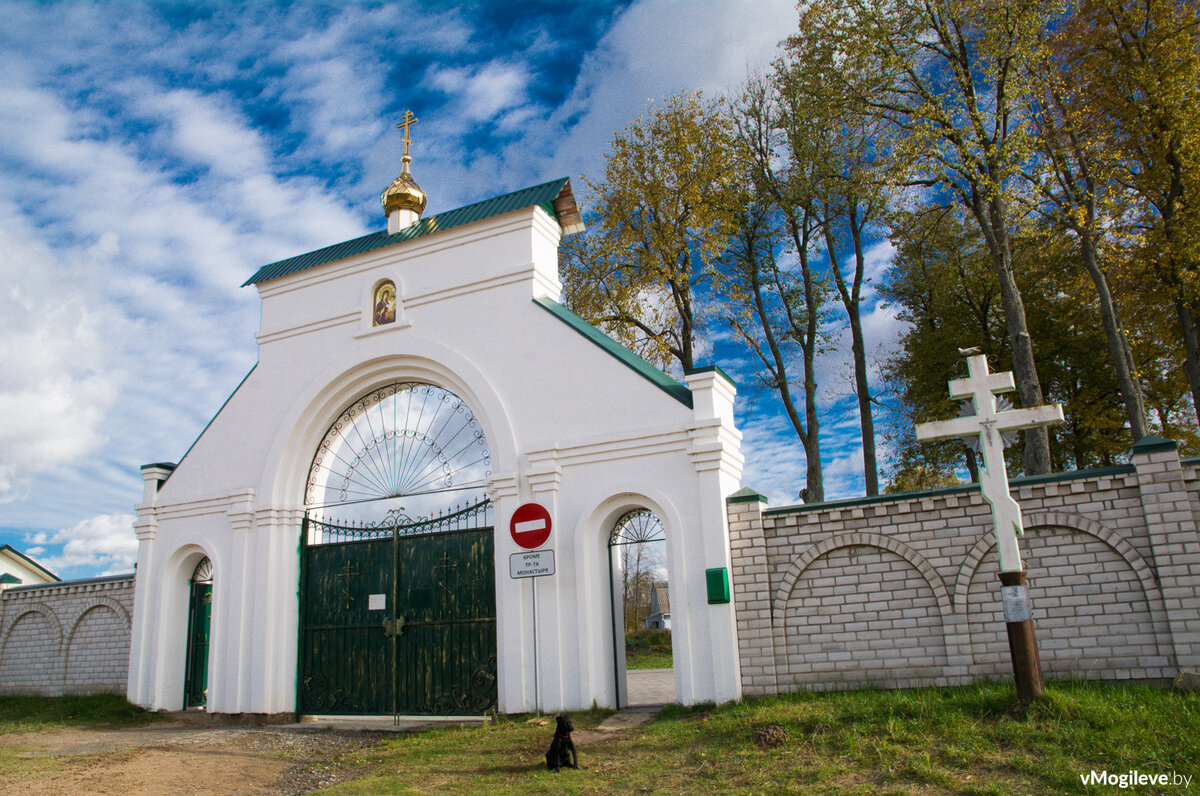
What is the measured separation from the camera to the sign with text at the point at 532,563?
9.20 meters

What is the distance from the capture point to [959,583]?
8.54 meters

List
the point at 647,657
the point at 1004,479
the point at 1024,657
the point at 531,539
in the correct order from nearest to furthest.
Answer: the point at 1024,657 → the point at 1004,479 → the point at 531,539 → the point at 647,657

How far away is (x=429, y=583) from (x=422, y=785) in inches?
176

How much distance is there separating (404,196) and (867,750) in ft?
34.2

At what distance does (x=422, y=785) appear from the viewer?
22.0 feet

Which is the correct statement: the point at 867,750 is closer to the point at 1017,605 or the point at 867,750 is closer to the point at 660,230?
the point at 1017,605

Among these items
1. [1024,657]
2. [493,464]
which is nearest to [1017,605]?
[1024,657]

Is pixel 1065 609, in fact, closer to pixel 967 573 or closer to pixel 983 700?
pixel 967 573

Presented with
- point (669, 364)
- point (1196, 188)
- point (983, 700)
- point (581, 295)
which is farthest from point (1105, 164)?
point (983, 700)

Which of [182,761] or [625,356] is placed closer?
[182,761]

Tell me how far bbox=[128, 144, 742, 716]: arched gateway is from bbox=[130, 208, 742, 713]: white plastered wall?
0.09ft

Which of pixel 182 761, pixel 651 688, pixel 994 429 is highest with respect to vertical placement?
pixel 994 429

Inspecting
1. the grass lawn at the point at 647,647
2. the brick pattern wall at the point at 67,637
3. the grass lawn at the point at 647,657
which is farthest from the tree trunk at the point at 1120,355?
the brick pattern wall at the point at 67,637

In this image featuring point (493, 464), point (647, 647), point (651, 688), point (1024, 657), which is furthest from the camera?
point (647, 647)
